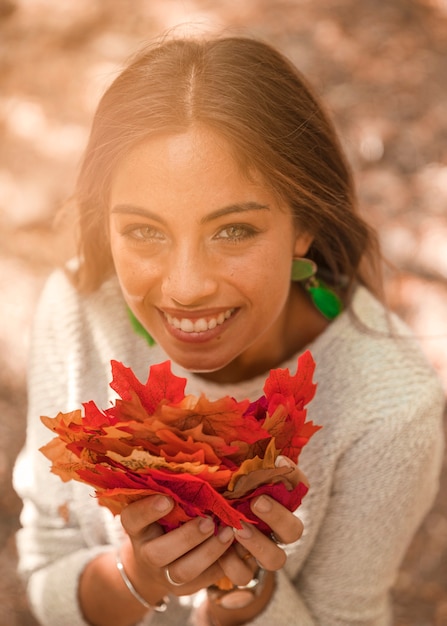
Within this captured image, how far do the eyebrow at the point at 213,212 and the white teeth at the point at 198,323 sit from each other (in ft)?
0.44

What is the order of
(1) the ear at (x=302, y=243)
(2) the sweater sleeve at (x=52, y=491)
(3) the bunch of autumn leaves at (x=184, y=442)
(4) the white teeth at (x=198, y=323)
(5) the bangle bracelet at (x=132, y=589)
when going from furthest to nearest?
(2) the sweater sleeve at (x=52, y=491), (5) the bangle bracelet at (x=132, y=589), (1) the ear at (x=302, y=243), (4) the white teeth at (x=198, y=323), (3) the bunch of autumn leaves at (x=184, y=442)

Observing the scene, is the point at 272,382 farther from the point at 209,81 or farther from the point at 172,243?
the point at 209,81

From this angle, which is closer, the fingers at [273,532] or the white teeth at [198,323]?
the fingers at [273,532]

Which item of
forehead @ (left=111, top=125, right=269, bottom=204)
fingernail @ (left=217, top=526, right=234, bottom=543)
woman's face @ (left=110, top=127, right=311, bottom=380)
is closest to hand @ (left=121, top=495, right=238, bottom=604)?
fingernail @ (left=217, top=526, right=234, bottom=543)

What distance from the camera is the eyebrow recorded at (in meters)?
0.92

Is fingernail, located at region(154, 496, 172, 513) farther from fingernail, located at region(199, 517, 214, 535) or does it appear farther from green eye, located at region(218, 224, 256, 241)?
green eye, located at region(218, 224, 256, 241)

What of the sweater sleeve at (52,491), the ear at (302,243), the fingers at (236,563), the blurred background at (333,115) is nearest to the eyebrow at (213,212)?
the ear at (302,243)

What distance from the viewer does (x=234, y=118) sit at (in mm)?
965

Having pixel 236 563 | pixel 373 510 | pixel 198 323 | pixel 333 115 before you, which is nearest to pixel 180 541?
pixel 236 563

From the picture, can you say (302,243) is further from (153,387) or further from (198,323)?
(153,387)

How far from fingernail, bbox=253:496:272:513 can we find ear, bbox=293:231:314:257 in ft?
1.21

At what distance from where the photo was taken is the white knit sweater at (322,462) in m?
1.29

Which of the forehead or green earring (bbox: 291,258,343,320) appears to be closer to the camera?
the forehead

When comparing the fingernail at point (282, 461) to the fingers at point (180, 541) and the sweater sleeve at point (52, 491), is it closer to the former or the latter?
the fingers at point (180, 541)
